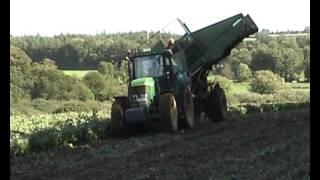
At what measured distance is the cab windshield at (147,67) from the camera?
14.5 meters

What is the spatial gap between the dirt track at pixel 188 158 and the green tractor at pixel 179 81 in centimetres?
64

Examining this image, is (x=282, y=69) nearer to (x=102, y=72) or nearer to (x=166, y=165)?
(x=102, y=72)

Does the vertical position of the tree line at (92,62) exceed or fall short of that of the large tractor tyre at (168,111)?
it exceeds it

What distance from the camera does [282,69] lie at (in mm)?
51312

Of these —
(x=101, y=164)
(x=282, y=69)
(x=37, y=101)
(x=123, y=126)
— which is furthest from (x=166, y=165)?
(x=282, y=69)

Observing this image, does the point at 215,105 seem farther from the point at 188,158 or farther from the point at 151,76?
the point at 188,158

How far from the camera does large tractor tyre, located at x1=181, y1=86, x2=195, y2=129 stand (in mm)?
14734

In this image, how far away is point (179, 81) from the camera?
1509cm

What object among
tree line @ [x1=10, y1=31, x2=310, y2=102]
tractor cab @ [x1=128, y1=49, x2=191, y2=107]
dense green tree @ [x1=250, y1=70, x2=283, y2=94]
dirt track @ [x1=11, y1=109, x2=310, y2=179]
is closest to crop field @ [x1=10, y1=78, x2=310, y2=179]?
dirt track @ [x1=11, y1=109, x2=310, y2=179]

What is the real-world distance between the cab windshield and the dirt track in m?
1.68

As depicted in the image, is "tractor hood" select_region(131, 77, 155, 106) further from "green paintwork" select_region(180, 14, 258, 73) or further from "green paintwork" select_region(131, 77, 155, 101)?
"green paintwork" select_region(180, 14, 258, 73)

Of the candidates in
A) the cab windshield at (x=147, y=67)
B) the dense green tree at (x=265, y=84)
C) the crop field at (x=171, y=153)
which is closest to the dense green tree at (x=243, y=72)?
the dense green tree at (x=265, y=84)

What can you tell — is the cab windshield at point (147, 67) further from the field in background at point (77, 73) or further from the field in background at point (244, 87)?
the field in background at point (77, 73)

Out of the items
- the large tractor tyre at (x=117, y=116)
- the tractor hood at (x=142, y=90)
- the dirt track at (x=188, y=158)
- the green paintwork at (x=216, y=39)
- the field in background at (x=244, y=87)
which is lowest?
the dirt track at (x=188, y=158)
